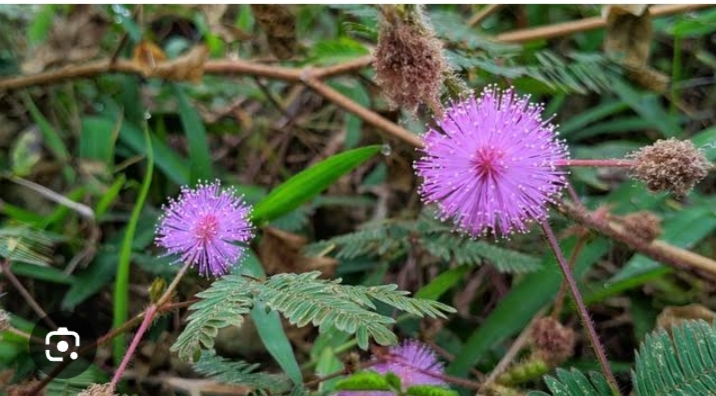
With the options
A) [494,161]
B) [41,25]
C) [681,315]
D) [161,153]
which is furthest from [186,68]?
[681,315]

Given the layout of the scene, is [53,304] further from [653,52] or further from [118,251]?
[653,52]

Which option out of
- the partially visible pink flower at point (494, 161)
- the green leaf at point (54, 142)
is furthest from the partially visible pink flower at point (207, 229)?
the green leaf at point (54, 142)

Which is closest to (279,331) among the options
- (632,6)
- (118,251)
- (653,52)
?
(118,251)

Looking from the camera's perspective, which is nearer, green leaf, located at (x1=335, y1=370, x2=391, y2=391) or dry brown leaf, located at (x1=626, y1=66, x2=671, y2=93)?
green leaf, located at (x1=335, y1=370, x2=391, y2=391)

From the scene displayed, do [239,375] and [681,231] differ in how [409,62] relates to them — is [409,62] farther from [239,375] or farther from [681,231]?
[681,231]

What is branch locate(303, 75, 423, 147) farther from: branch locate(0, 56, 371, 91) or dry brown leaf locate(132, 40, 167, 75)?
dry brown leaf locate(132, 40, 167, 75)

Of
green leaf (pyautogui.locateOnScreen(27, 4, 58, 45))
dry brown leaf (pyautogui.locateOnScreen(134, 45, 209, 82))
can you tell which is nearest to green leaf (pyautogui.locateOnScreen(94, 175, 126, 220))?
dry brown leaf (pyautogui.locateOnScreen(134, 45, 209, 82))

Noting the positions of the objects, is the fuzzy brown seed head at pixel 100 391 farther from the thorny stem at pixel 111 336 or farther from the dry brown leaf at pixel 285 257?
the dry brown leaf at pixel 285 257
